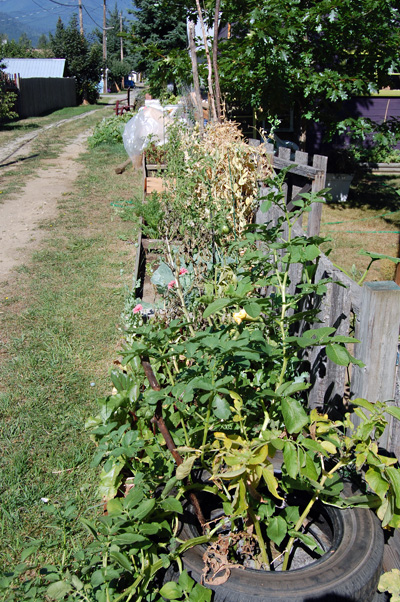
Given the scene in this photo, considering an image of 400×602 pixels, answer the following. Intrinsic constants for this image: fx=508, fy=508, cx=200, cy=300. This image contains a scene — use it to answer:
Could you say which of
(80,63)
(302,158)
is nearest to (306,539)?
(302,158)

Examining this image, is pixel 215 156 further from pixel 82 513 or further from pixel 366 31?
pixel 366 31

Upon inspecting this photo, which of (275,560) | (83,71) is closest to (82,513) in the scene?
(275,560)

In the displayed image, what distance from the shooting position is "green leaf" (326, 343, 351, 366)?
1685 mm

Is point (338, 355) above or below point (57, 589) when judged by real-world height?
above

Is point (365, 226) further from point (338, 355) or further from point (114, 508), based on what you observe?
point (114, 508)

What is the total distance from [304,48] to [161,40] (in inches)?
921

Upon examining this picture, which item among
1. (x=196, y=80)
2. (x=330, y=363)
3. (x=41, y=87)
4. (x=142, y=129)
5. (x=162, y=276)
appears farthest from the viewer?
(x=41, y=87)

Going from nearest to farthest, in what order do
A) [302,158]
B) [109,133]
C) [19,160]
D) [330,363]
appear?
[330,363] < [302,158] < [19,160] < [109,133]

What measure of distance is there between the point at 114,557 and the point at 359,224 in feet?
25.0

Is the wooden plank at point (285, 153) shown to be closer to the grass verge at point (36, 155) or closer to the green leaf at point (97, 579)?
the green leaf at point (97, 579)

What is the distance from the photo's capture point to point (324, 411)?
2613 mm

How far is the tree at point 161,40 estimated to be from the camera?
8273 millimetres

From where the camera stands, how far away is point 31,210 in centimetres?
953

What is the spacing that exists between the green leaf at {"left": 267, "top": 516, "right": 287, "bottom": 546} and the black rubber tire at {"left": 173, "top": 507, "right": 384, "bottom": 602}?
114 millimetres
